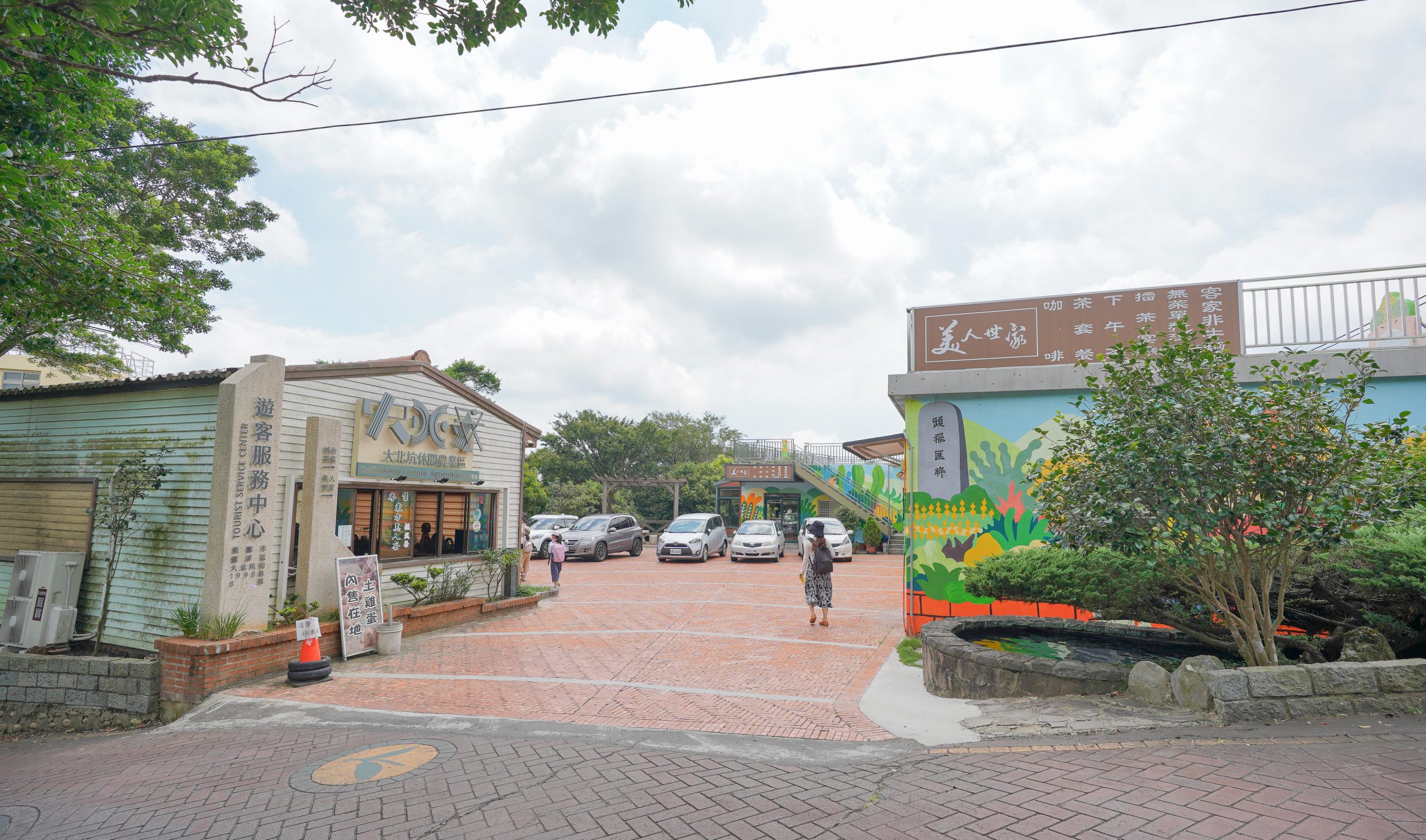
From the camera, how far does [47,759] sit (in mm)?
6246

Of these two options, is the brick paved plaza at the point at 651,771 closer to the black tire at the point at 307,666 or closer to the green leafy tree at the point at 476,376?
the black tire at the point at 307,666

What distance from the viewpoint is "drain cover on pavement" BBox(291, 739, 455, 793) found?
15.6 feet

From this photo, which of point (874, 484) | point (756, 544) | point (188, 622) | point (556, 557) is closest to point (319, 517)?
point (188, 622)

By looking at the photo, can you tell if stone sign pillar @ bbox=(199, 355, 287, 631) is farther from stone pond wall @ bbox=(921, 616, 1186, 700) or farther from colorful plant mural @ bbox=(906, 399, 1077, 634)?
colorful plant mural @ bbox=(906, 399, 1077, 634)

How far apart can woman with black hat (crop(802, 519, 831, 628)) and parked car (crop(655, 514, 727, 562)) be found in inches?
403

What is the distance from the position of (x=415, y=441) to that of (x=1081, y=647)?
30.6 ft

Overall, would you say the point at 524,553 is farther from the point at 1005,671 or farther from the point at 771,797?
the point at 771,797

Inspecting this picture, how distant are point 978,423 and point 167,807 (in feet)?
28.7

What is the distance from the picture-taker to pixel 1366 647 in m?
5.55

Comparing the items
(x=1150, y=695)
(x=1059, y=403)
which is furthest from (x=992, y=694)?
(x=1059, y=403)

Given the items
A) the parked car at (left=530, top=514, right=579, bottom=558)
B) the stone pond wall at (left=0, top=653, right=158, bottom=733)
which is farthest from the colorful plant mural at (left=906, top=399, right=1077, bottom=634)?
the parked car at (left=530, top=514, right=579, bottom=558)

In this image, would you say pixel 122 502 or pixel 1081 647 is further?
pixel 122 502

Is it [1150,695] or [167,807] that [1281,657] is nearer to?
[1150,695]

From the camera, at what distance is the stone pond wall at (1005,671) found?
5.88 meters
